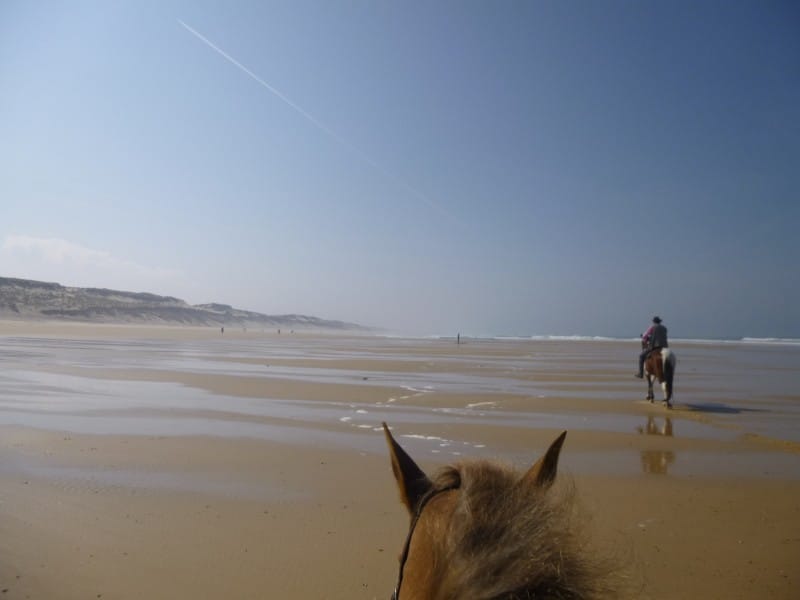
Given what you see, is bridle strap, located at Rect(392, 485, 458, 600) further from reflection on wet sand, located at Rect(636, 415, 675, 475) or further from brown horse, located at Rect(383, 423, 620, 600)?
reflection on wet sand, located at Rect(636, 415, 675, 475)

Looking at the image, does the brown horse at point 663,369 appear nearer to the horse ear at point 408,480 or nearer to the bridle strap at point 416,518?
the horse ear at point 408,480

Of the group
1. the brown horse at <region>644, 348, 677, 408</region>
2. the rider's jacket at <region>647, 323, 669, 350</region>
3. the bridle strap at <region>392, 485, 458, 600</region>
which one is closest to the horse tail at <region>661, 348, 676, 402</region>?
the brown horse at <region>644, 348, 677, 408</region>

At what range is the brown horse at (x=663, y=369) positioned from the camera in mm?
11494

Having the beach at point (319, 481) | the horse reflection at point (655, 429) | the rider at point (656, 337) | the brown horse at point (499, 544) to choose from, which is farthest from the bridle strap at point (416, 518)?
the rider at point (656, 337)

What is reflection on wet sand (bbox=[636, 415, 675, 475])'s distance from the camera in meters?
6.53

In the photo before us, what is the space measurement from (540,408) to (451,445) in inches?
172

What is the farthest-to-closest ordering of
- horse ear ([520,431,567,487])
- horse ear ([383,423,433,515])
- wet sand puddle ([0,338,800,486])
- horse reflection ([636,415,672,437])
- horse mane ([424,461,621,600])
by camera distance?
horse reflection ([636,415,672,437]), wet sand puddle ([0,338,800,486]), horse ear ([383,423,433,515]), horse ear ([520,431,567,487]), horse mane ([424,461,621,600])

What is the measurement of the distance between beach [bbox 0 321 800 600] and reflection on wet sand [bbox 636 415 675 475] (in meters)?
0.04

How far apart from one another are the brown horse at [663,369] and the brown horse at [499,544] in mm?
11802

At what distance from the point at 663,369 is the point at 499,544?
12490 mm

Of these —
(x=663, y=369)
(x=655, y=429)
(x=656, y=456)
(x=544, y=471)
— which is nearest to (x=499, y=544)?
(x=544, y=471)

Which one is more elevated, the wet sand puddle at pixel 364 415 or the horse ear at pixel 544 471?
the horse ear at pixel 544 471

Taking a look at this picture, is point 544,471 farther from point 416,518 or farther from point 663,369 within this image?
point 663,369

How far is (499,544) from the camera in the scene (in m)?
1.02
